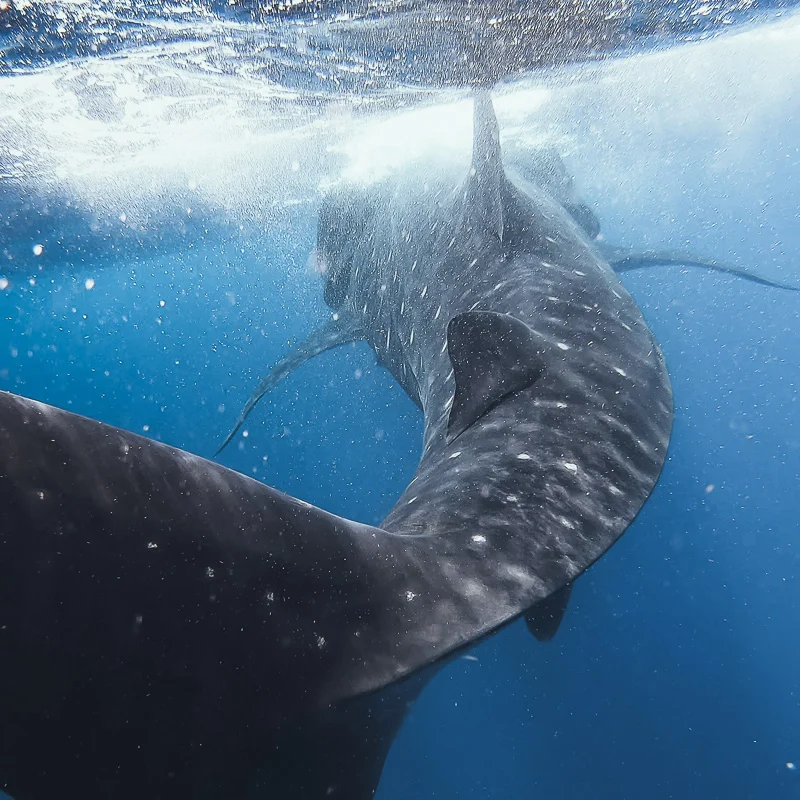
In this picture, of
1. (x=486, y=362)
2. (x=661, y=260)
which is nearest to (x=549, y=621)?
(x=486, y=362)

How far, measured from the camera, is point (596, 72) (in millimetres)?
16188

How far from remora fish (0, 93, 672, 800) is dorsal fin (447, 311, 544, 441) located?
216 millimetres

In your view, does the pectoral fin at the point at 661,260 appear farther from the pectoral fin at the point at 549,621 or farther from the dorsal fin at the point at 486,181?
the pectoral fin at the point at 549,621

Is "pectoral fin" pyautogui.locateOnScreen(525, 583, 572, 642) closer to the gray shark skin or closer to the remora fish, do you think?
the remora fish

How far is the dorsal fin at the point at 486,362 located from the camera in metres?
3.99

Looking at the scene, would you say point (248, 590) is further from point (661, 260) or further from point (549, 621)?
point (661, 260)

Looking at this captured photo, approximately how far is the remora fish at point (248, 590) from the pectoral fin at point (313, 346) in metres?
7.62

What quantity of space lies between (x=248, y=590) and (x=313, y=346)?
9693 mm

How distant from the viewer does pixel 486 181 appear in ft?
22.1

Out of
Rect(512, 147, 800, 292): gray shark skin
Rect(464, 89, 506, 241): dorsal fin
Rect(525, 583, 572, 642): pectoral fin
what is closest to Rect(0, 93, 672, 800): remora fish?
Rect(525, 583, 572, 642): pectoral fin

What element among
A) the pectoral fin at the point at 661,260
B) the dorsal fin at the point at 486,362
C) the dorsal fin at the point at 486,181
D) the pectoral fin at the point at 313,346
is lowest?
the pectoral fin at the point at 313,346

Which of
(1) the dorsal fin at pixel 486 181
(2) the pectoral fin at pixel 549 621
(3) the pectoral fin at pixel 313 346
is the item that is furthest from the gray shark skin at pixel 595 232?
(2) the pectoral fin at pixel 549 621

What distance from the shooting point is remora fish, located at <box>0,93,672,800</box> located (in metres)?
1.65

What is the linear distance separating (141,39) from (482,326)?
10.1 m
